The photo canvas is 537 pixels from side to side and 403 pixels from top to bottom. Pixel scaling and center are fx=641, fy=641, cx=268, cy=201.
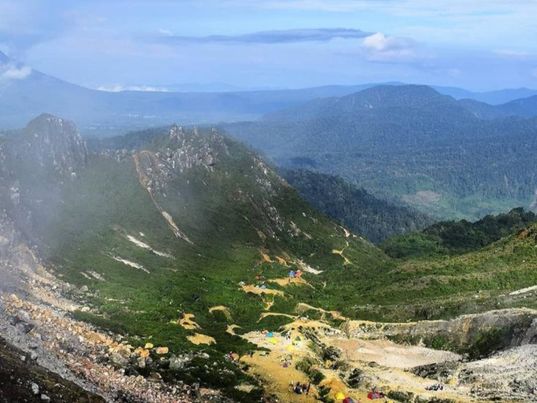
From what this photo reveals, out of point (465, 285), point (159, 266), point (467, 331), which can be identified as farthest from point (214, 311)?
point (465, 285)

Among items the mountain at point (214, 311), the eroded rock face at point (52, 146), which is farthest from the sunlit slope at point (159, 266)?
the eroded rock face at point (52, 146)

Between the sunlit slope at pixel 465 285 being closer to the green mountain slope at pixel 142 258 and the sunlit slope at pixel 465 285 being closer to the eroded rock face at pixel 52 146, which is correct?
the green mountain slope at pixel 142 258

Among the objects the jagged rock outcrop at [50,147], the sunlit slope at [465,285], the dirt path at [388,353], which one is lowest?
the dirt path at [388,353]

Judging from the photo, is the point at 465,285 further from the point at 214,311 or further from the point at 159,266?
the point at 159,266

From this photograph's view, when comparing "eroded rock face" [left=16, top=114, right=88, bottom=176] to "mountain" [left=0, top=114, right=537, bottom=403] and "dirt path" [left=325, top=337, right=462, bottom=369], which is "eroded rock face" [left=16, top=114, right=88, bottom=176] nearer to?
"mountain" [left=0, top=114, right=537, bottom=403]

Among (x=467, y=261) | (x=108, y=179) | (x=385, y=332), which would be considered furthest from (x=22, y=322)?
(x=108, y=179)

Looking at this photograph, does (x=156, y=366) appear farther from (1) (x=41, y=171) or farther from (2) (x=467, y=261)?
(1) (x=41, y=171)

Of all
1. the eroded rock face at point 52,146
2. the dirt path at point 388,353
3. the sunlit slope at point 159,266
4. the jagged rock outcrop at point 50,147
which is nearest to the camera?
the dirt path at point 388,353

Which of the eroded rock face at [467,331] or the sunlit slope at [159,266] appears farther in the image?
the sunlit slope at [159,266]
